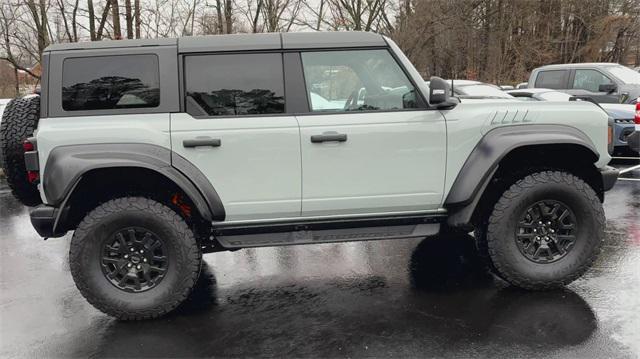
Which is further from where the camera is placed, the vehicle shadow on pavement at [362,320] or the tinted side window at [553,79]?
the tinted side window at [553,79]

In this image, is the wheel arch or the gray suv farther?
the gray suv

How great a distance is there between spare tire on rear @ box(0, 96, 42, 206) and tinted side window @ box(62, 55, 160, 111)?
0.61m

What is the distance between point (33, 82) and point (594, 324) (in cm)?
1797

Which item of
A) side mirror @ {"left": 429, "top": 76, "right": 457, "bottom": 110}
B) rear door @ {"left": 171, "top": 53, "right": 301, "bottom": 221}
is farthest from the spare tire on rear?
side mirror @ {"left": 429, "top": 76, "right": 457, "bottom": 110}

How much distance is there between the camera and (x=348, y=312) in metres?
3.86

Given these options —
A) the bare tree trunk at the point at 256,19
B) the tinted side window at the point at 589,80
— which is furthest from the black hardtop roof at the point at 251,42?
the bare tree trunk at the point at 256,19

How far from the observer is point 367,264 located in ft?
16.1

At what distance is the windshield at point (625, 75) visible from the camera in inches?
436

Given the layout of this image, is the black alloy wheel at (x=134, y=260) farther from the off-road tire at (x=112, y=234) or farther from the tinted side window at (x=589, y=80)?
the tinted side window at (x=589, y=80)

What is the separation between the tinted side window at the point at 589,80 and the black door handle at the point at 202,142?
1015 centimetres

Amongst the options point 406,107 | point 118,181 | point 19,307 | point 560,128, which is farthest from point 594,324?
point 19,307

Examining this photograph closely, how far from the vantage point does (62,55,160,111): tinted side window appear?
374 centimetres

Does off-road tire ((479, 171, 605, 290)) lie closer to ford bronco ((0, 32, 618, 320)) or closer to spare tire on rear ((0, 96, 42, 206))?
ford bronco ((0, 32, 618, 320))

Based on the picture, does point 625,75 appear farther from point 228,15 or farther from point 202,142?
point 228,15
